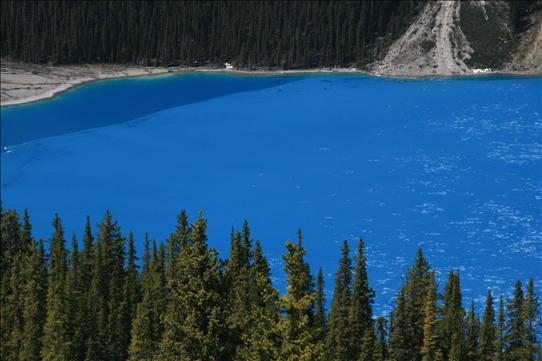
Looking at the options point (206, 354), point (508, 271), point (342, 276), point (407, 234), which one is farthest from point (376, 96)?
point (206, 354)

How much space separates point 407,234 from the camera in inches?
3745

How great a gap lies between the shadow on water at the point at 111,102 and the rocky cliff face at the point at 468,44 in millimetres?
27003

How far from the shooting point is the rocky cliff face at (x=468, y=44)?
181 metres

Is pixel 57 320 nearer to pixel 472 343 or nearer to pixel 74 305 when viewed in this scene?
pixel 74 305

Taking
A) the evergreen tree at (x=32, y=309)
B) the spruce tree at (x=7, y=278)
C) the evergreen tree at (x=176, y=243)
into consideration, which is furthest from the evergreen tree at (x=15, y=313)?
the evergreen tree at (x=176, y=243)

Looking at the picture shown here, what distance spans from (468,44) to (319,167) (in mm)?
80849

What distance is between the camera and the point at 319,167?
12306 cm

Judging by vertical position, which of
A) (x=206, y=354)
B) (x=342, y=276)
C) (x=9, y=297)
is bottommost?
(x=9, y=297)

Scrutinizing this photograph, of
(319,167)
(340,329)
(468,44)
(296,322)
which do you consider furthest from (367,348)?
(468,44)

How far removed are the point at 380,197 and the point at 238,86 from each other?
8172 centimetres

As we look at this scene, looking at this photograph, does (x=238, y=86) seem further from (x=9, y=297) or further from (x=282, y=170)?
(x=9, y=297)

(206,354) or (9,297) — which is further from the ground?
(206,354)

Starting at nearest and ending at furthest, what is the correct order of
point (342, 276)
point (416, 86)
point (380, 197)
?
point (342, 276), point (380, 197), point (416, 86)

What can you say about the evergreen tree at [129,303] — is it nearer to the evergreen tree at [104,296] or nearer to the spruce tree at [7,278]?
the evergreen tree at [104,296]
